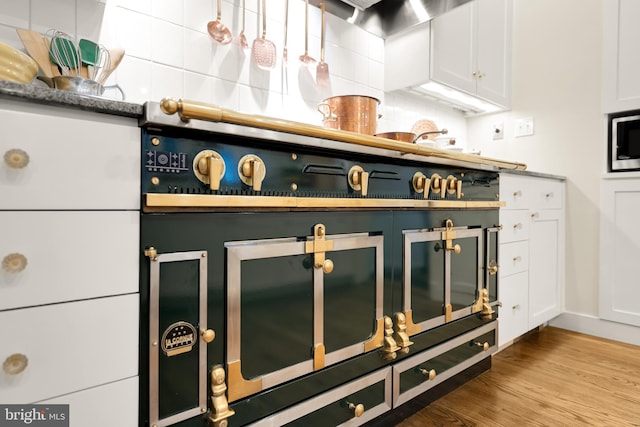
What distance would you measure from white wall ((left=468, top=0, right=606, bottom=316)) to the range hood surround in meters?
1.12

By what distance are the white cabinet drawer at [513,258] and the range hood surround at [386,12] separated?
116 cm

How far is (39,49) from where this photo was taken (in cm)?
95

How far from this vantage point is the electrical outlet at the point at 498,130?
2568mm

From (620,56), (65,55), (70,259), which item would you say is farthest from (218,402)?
(620,56)

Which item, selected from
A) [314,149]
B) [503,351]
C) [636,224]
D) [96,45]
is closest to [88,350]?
[314,149]

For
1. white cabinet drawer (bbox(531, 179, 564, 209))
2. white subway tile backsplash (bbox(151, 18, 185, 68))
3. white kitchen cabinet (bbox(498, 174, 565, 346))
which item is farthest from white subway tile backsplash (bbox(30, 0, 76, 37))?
white cabinet drawer (bbox(531, 179, 564, 209))

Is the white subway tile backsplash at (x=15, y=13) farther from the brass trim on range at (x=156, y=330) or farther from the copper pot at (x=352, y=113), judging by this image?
the copper pot at (x=352, y=113)

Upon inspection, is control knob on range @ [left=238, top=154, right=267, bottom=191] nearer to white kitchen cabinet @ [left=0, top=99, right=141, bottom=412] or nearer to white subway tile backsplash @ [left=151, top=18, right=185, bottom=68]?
white kitchen cabinet @ [left=0, top=99, right=141, bottom=412]

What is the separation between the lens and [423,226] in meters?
1.27

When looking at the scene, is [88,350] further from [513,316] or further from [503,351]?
[503,351]

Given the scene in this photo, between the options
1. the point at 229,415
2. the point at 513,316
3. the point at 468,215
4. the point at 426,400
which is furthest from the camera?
the point at 513,316

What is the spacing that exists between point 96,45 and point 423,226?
1.15 m

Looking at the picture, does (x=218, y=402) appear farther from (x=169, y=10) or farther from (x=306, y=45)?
(x=306, y=45)

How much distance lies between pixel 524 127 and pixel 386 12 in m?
1.32
